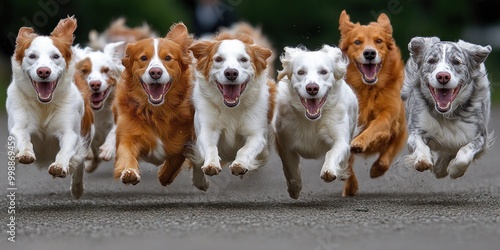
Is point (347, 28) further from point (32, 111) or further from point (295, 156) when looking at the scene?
point (32, 111)

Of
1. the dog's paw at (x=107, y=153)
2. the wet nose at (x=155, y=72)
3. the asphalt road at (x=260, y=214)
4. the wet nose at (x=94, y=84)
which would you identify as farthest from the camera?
the wet nose at (x=94, y=84)

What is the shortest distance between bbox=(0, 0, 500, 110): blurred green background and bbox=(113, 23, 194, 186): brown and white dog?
42.4 feet

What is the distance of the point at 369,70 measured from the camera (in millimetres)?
12164

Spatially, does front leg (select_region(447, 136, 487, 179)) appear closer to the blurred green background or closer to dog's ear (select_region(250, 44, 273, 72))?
dog's ear (select_region(250, 44, 273, 72))

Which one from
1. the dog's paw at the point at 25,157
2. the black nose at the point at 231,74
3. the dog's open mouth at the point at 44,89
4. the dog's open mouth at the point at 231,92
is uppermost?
the black nose at the point at 231,74

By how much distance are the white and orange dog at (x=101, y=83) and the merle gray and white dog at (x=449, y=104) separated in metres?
3.16

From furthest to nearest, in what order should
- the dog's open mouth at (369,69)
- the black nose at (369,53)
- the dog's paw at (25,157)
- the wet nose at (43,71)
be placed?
the dog's open mouth at (369,69)
the black nose at (369,53)
the wet nose at (43,71)
the dog's paw at (25,157)

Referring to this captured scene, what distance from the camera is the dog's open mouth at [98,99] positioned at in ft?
41.9

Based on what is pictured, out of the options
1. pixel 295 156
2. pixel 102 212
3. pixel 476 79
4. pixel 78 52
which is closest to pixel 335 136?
pixel 295 156

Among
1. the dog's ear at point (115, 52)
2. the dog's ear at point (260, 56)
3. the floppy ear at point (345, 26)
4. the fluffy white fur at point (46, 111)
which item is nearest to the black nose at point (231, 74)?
the dog's ear at point (260, 56)

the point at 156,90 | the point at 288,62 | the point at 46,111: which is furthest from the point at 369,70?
the point at 46,111

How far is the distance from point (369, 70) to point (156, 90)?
233 cm

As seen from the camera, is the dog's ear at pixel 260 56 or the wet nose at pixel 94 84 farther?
the wet nose at pixel 94 84

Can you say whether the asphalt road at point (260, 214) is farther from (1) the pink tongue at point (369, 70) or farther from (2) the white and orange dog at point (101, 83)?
(1) the pink tongue at point (369, 70)
